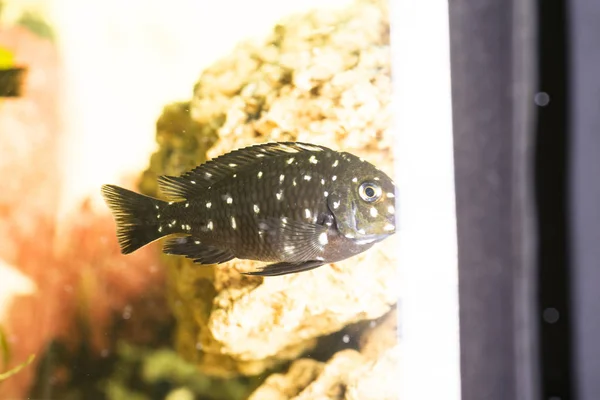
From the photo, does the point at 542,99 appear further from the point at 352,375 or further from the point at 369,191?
the point at 352,375

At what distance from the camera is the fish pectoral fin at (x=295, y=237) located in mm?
755

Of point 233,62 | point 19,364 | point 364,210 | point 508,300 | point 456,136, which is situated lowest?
point 19,364

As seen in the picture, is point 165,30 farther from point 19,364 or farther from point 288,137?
point 19,364

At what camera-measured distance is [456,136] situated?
79 centimetres

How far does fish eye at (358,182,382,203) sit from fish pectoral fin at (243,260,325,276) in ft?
0.37

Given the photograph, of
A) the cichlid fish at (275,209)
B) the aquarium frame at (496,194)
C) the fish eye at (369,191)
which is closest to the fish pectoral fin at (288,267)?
the cichlid fish at (275,209)

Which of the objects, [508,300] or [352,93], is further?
[352,93]

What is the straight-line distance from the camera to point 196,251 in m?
0.81

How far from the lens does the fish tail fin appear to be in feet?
2.67

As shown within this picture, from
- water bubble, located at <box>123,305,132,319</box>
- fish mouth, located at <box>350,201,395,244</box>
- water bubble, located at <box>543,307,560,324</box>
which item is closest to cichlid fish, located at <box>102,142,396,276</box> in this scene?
fish mouth, located at <box>350,201,395,244</box>

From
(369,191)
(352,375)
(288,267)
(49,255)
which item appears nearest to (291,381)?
(352,375)

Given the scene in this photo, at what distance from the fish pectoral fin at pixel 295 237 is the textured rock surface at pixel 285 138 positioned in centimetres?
6

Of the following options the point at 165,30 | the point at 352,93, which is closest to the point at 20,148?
the point at 165,30

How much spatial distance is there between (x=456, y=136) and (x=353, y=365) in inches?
15.1
